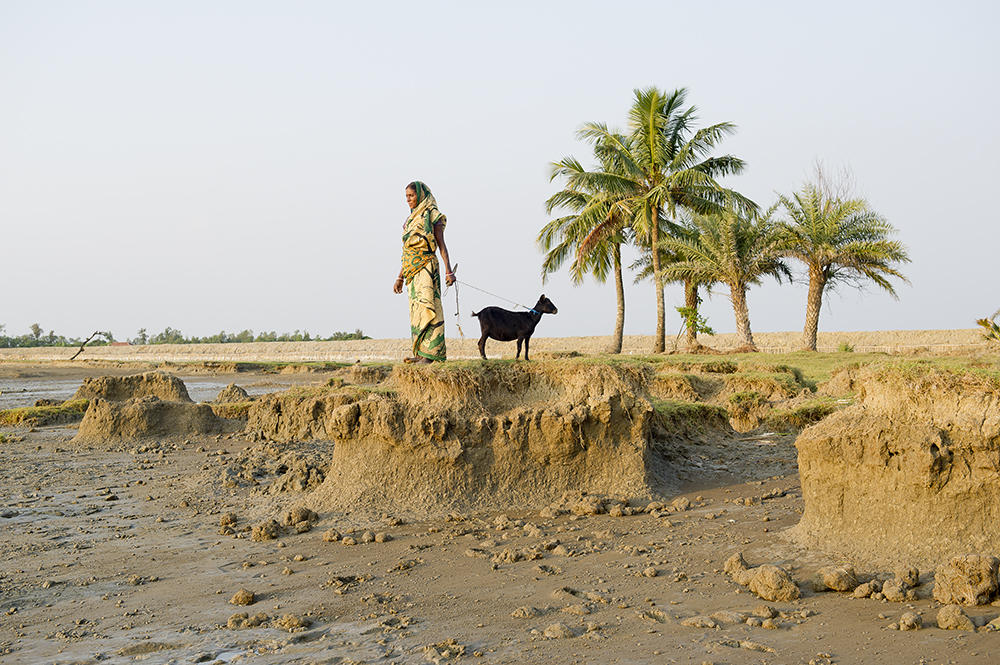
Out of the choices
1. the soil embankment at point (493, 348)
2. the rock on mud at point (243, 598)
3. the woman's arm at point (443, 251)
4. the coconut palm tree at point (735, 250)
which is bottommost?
the rock on mud at point (243, 598)

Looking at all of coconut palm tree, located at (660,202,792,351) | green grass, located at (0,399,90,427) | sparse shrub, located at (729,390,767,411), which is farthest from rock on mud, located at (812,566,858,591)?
coconut palm tree, located at (660,202,792,351)

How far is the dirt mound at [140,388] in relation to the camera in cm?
1455

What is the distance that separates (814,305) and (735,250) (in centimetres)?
369

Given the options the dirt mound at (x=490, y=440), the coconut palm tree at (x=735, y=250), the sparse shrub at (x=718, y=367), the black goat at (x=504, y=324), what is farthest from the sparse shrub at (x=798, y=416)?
the coconut palm tree at (x=735, y=250)

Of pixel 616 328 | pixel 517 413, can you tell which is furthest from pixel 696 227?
pixel 517 413

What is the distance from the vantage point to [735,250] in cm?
2614

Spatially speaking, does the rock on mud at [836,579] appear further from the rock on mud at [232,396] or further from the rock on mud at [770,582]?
the rock on mud at [232,396]

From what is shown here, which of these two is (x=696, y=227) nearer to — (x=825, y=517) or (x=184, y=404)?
(x=184, y=404)

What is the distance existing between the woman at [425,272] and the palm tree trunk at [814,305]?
21554 mm

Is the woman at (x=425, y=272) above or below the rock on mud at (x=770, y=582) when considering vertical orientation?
above

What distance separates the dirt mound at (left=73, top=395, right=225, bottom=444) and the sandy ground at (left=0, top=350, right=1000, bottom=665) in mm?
3749

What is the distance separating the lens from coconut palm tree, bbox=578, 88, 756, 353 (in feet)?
86.8

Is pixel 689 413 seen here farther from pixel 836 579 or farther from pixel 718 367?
pixel 718 367

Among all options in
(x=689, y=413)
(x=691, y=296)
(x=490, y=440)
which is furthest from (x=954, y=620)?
(x=691, y=296)
